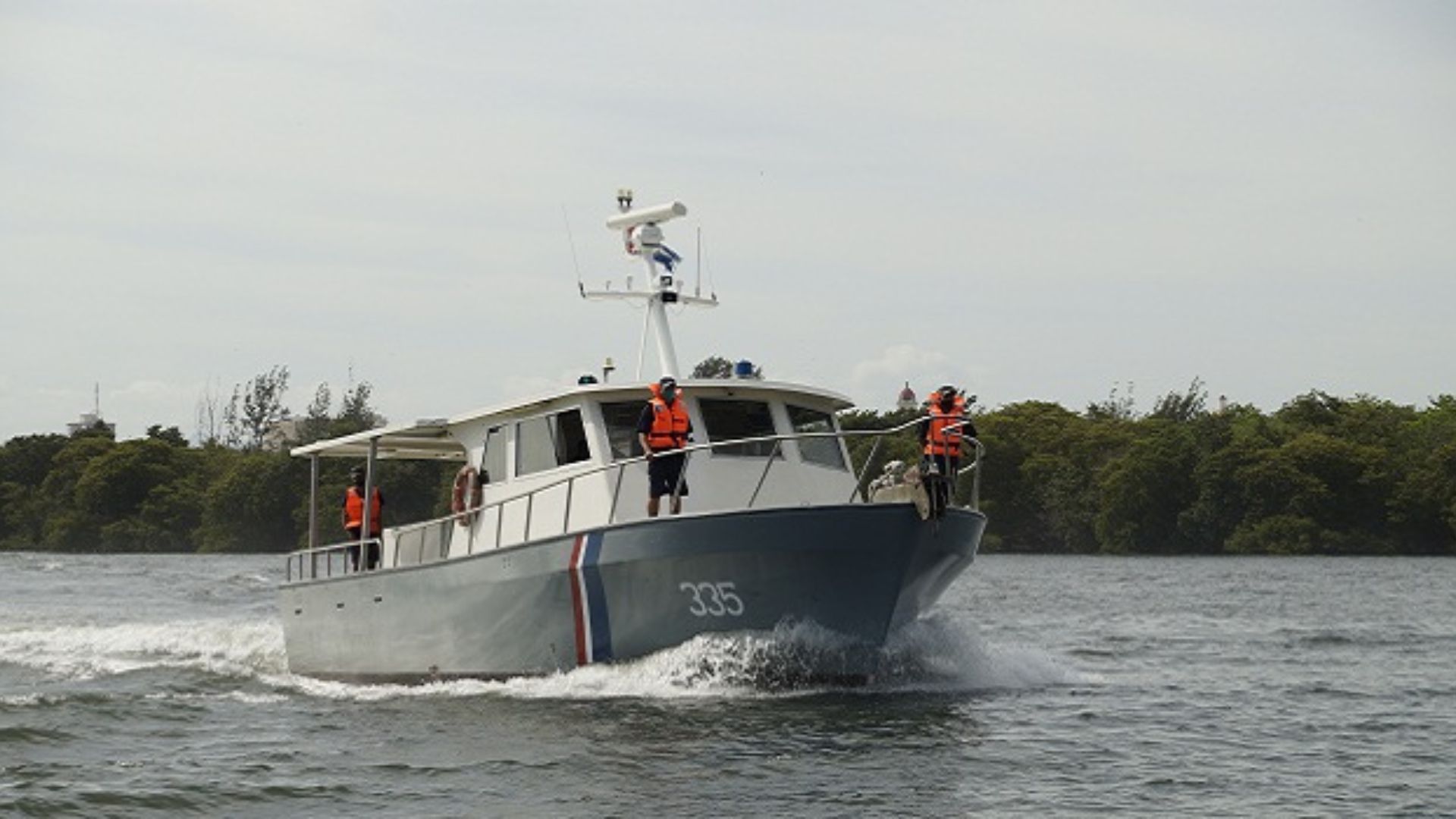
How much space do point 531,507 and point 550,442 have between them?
2.93ft

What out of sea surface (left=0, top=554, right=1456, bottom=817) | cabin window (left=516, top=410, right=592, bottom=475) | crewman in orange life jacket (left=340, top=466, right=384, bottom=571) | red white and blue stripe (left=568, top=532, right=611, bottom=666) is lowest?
sea surface (left=0, top=554, right=1456, bottom=817)

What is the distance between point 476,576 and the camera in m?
20.1

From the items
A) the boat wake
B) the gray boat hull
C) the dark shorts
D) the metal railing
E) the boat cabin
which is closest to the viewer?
the gray boat hull

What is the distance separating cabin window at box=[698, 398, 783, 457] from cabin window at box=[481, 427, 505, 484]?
7.90ft

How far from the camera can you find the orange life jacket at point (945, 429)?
737 inches

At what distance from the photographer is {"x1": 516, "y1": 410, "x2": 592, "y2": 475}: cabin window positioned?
20484 mm

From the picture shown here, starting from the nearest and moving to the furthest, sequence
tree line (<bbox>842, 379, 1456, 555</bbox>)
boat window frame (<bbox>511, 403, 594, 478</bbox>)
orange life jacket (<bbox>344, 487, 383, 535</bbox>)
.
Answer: boat window frame (<bbox>511, 403, 594, 478</bbox>) → orange life jacket (<bbox>344, 487, 383, 535</bbox>) → tree line (<bbox>842, 379, 1456, 555</bbox>)

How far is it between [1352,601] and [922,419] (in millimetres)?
22622

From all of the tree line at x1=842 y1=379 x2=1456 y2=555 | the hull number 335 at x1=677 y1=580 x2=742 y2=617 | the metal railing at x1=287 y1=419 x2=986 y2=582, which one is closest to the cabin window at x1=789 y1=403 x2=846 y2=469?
the metal railing at x1=287 y1=419 x2=986 y2=582

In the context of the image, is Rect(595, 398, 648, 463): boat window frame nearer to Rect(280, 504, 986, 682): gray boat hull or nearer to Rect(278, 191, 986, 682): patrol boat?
Rect(278, 191, 986, 682): patrol boat

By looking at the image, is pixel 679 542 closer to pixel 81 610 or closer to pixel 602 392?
pixel 602 392

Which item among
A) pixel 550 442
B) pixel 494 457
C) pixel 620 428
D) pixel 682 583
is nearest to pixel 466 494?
pixel 494 457

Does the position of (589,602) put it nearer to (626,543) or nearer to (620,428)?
Result: (626,543)

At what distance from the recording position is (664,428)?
19141 millimetres
